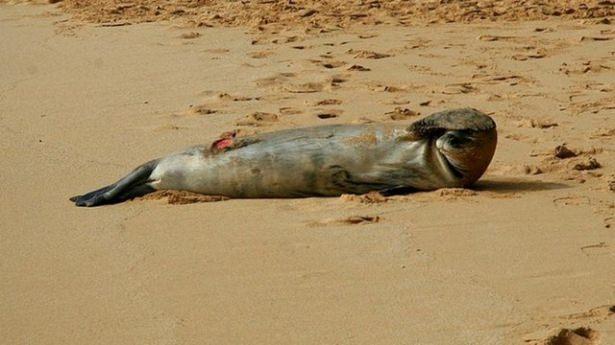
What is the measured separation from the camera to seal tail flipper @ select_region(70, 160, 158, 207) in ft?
19.9

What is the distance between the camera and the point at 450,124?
584cm

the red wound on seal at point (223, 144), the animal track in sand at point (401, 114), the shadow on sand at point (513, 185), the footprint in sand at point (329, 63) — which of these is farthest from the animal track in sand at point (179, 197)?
the footprint in sand at point (329, 63)

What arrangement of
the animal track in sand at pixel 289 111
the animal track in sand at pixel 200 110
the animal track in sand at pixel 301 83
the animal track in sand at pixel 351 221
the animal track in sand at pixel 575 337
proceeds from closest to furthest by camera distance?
the animal track in sand at pixel 575 337 < the animal track in sand at pixel 351 221 < the animal track in sand at pixel 289 111 < the animal track in sand at pixel 200 110 < the animal track in sand at pixel 301 83

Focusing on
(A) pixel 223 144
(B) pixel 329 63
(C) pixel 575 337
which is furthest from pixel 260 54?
(C) pixel 575 337

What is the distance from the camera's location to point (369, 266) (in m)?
4.85

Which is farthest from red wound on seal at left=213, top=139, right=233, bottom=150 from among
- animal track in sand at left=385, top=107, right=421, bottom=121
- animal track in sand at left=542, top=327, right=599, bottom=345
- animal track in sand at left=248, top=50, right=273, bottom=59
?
animal track in sand at left=248, top=50, right=273, bottom=59

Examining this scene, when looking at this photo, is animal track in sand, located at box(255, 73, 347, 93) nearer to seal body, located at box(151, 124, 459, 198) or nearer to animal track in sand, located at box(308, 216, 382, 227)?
seal body, located at box(151, 124, 459, 198)

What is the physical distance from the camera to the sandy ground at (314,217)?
4.37 metres

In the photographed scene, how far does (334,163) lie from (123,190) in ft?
3.35

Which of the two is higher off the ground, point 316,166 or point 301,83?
point 316,166

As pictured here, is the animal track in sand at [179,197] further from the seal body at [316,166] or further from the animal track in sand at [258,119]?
the animal track in sand at [258,119]

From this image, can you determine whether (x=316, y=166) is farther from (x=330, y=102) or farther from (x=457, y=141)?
(x=330, y=102)

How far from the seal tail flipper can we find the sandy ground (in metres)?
0.08

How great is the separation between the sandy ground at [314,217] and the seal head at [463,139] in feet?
0.43
